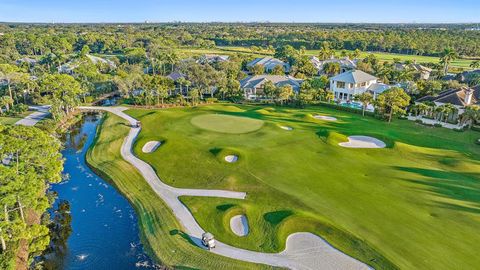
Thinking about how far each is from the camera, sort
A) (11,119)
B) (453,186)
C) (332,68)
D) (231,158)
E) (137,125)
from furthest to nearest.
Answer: (332,68), (11,119), (137,125), (231,158), (453,186)

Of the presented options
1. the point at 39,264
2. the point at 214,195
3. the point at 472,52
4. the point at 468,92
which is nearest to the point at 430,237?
the point at 214,195

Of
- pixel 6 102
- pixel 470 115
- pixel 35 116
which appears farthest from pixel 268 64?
pixel 6 102

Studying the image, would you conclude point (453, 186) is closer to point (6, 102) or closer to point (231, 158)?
point (231, 158)

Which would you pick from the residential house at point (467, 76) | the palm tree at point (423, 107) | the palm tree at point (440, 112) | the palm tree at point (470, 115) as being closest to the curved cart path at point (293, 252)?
the palm tree at point (440, 112)

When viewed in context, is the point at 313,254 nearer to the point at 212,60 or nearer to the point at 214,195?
the point at 214,195

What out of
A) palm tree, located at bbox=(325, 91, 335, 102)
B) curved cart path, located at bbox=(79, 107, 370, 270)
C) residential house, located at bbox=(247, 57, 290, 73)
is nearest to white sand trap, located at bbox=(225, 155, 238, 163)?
curved cart path, located at bbox=(79, 107, 370, 270)

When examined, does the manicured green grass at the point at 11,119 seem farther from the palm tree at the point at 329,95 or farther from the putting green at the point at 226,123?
the palm tree at the point at 329,95
